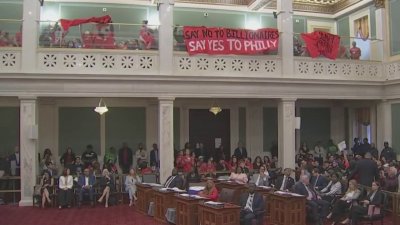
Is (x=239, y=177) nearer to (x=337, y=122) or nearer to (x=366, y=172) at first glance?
(x=366, y=172)

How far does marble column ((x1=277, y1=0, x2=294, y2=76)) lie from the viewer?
1773 centimetres

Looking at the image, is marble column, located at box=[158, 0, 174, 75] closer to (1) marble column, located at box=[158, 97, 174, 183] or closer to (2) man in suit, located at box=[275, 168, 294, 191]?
(1) marble column, located at box=[158, 97, 174, 183]

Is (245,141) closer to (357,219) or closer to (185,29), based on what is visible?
(185,29)

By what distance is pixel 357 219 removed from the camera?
11445 mm

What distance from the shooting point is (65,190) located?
15398 mm

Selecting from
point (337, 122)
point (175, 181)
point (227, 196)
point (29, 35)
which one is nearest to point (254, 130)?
point (337, 122)

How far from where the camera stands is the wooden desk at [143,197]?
14383mm

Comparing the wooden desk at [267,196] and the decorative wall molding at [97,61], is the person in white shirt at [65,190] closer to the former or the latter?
the decorative wall molding at [97,61]

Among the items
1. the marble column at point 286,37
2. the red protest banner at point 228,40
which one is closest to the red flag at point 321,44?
the marble column at point 286,37

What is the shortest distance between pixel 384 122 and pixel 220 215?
1125 centimetres

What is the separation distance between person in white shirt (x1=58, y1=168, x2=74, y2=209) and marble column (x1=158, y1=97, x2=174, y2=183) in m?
3.02

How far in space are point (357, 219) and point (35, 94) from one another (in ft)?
34.0

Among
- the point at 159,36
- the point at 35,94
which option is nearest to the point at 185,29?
the point at 159,36

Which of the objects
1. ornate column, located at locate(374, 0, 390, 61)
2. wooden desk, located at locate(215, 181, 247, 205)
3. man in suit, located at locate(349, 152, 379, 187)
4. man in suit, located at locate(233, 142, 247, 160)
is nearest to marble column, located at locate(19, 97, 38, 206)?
wooden desk, located at locate(215, 181, 247, 205)
